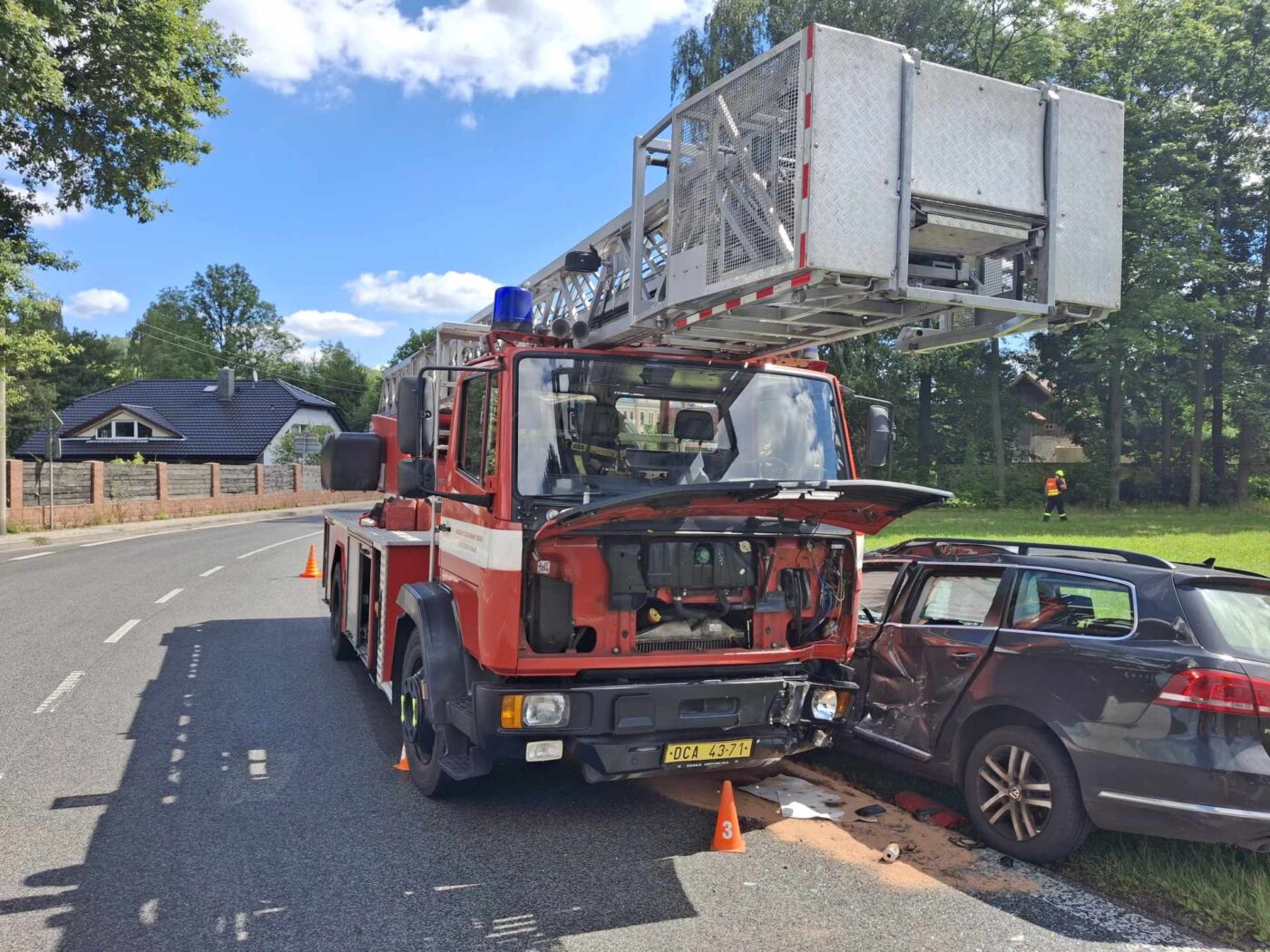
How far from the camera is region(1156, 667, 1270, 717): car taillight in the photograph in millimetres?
3822

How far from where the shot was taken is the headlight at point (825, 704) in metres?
4.84

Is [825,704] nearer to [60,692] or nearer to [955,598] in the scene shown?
[955,598]

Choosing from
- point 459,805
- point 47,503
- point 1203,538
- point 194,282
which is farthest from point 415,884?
point 194,282

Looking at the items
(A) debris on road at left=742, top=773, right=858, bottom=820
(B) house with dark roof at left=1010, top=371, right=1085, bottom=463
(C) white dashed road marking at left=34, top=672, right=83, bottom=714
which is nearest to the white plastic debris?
(A) debris on road at left=742, top=773, right=858, bottom=820

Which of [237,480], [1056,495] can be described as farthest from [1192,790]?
[237,480]

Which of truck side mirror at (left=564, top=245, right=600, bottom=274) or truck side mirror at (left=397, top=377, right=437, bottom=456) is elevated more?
truck side mirror at (left=564, top=245, right=600, bottom=274)

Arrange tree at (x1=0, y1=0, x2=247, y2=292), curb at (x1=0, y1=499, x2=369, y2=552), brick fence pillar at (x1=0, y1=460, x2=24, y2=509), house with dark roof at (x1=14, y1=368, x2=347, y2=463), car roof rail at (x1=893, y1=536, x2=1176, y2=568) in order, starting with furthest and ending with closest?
house with dark roof at (x1=14, y1=368, x2=347, y2=463) → brick fence pillar at (x1=0, y1=460, x2=24, y2=509) → curb at (x1=0, y1=499, x2=369, y2=552) → tree at (x1=0, y1=0, x2=247, y2=292) → car roof rail at (x1=893, y1=536, x2=1176, y2=568)

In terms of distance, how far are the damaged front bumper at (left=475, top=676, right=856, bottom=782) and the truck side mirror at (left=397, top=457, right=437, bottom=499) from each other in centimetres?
124

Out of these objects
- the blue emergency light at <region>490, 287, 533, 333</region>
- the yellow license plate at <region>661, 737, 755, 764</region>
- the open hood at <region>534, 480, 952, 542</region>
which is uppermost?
the blue emergency light at <region>490, 287, 533, 333</region>

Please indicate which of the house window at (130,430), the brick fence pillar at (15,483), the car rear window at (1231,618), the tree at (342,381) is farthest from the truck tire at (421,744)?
the tree at (342,381)

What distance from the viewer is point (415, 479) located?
497 cm

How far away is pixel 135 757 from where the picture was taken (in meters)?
5.80

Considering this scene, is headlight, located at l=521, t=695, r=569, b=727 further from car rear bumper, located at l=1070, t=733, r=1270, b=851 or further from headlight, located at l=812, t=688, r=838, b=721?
car rear bumper, located at l=1070, t=733, r=1270, b=851

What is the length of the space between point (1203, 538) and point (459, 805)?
21.8 meters
